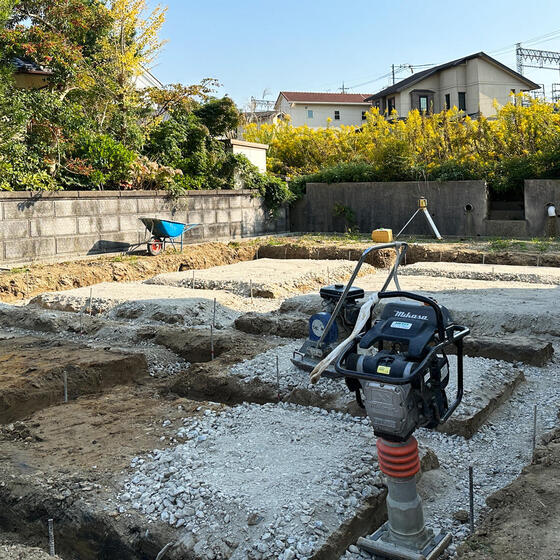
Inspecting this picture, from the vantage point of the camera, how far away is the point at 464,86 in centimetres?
3678

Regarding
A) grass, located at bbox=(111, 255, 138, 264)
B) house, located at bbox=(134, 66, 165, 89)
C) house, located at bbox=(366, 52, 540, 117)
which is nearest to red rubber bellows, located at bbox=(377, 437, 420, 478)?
grass, located at bbox=(111, 255, 138, 264)

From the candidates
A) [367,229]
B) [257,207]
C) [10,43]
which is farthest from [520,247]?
[10,43]

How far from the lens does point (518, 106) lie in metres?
20.2

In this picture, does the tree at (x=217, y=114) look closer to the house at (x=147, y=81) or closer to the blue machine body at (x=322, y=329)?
the house at (x=147, y=81)

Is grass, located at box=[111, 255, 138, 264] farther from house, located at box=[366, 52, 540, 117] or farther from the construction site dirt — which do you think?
house, located at box=[366, 52, 540, 117]

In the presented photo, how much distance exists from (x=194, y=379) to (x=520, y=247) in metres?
10.9

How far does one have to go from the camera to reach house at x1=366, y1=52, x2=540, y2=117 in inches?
1406

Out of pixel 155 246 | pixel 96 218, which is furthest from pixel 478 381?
pixel 96 218

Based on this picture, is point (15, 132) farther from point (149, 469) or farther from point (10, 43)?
point (149, 469)

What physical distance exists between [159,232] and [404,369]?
13032 millimetres

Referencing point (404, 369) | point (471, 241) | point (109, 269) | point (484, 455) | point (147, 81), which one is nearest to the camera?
point (404, 369)

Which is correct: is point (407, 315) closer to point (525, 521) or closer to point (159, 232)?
point (525, 521)

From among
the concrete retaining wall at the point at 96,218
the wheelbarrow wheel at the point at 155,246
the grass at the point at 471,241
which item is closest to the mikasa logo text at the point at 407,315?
the concrete retaining wall at the point at 96,218

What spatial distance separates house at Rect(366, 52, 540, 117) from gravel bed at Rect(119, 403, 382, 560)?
32623 millimetres
